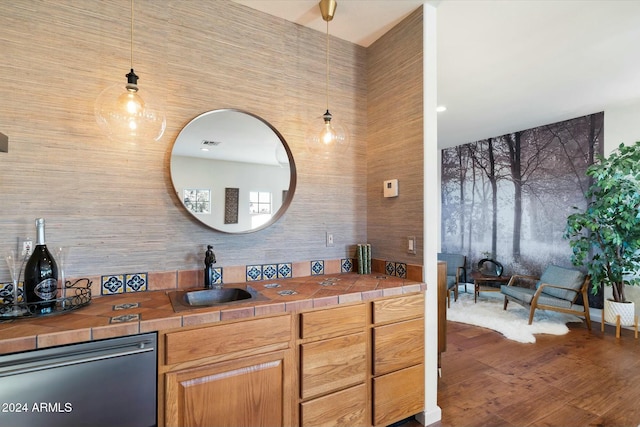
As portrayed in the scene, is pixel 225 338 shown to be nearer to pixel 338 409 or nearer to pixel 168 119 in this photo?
pixel 338 409

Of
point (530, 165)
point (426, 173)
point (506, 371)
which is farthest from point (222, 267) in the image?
point (530, 165)

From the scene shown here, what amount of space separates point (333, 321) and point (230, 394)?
2.03 ft

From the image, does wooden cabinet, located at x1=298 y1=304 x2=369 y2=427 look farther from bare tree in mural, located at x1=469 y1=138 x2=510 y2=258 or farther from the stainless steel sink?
bare tree in mural, located at x1=469 y1=138 x2=510 y2=258

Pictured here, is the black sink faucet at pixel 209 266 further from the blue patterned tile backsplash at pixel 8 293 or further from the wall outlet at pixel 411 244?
the wall outlet at pixel 411 244

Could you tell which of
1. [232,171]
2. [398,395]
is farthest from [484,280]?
[232,171]

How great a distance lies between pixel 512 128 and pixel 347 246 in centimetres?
408

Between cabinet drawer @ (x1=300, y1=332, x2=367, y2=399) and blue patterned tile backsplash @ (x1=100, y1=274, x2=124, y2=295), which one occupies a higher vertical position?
blue patterned tile backsplash @ (x1=100, y1=274, x2=124, y2=295)

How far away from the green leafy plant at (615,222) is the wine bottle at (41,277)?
5.04 meters

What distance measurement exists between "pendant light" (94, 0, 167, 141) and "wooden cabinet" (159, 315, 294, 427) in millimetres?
1118

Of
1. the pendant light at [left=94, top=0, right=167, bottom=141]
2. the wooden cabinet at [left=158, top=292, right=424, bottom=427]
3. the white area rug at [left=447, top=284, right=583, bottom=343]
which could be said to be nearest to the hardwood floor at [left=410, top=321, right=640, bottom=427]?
the white area rug at [left=447, top=284, right=583, bottom=343]

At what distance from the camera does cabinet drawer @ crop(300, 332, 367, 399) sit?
5.29 ft

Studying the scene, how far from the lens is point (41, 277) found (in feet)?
4.66

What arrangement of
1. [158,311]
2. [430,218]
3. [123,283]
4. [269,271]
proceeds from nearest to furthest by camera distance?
[158,311] → [123,283] → [430,218] → [269,271]

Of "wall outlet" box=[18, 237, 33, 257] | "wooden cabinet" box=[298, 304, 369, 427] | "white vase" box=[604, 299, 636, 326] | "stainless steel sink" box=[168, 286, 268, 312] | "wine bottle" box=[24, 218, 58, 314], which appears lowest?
"white vase" box=[604, 299, 636, 326]
